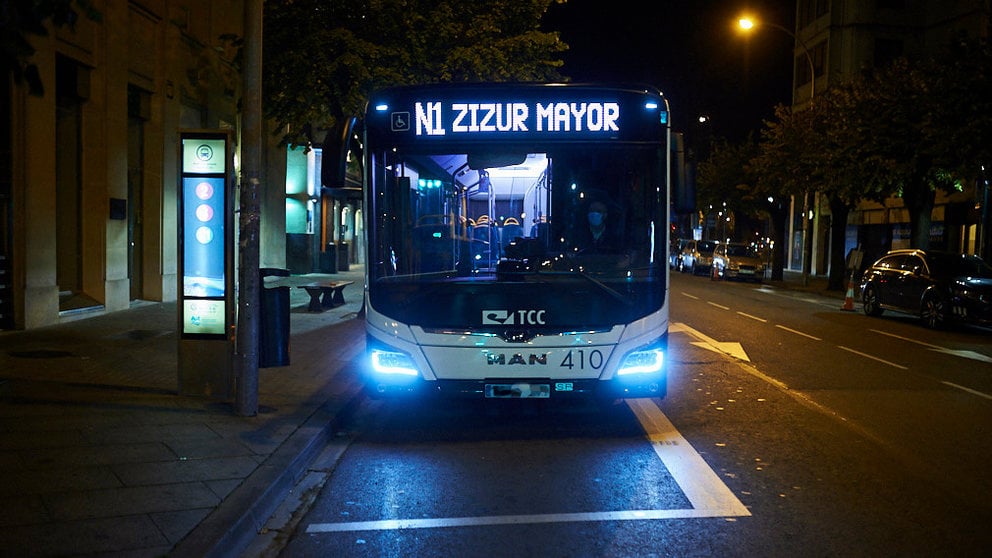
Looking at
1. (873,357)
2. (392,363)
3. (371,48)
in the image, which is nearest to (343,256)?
(371,48)

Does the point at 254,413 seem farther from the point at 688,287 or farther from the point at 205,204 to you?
the point at 688,287

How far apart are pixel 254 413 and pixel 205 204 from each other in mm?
2032

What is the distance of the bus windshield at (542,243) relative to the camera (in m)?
7.26

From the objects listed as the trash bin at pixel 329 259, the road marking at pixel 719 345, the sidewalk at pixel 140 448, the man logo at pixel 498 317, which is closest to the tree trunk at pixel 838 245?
the road marking at pixel 719 345

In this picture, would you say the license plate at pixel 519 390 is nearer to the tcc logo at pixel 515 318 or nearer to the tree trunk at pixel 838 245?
the tcc logo at pixel 515 318

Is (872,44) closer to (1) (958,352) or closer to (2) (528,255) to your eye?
(1) (958,352)

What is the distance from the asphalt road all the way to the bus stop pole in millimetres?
1038

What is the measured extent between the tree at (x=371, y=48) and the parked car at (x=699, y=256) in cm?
2855

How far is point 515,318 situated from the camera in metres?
7.18

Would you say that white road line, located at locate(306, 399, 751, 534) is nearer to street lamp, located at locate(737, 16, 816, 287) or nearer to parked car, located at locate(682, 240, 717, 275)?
street lamp, located at locate(737, 16, 816, 287)

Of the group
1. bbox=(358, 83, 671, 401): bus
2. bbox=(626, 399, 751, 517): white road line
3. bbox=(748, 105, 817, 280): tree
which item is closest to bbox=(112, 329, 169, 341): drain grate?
bbox=(358, 83, 671, 401): bus

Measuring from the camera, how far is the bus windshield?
7.26 meters

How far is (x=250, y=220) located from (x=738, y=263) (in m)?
33.2

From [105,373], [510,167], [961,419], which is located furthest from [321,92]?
[961,419]
